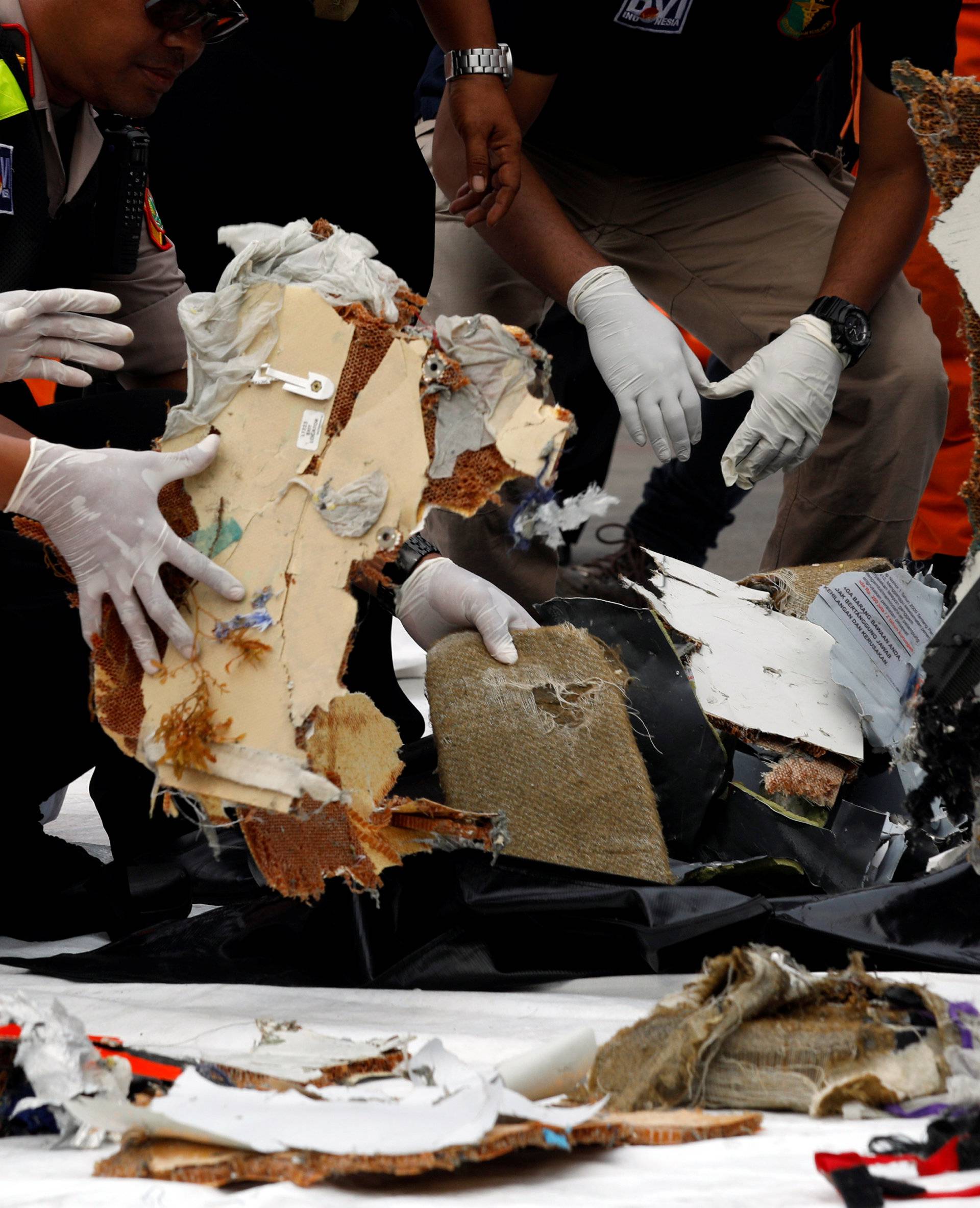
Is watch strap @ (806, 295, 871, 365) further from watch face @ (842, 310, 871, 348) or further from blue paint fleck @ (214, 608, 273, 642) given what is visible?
blue paint fleck @ (214, 608, 273, 642)

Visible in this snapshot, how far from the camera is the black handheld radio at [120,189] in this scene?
163cm

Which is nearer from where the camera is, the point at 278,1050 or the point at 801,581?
the point at 278,1050

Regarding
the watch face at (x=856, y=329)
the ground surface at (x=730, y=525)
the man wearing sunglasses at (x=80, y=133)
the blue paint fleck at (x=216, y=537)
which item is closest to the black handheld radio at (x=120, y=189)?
the man wearing sunglasses at (x=80, y=133)

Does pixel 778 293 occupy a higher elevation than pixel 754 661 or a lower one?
higher

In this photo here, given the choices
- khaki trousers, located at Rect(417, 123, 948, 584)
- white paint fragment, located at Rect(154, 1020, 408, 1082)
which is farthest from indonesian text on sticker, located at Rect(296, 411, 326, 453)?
khaki trousers, located at Rect(417, 123, 948, 584)

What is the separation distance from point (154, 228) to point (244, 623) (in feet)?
2.91

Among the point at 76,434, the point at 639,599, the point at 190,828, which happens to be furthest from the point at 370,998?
the point at 76,434

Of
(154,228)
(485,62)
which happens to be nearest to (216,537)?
(154,228)

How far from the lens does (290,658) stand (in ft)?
3.90

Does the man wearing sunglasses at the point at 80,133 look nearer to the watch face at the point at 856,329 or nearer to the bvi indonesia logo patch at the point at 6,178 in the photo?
the bvi indonesia logo patch at the point at 6,178

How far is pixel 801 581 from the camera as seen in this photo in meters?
1.75

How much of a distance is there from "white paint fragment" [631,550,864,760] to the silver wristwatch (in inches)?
32.0

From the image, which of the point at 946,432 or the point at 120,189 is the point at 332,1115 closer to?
the point at 120,189

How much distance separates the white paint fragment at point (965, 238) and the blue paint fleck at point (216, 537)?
29.3 inches
